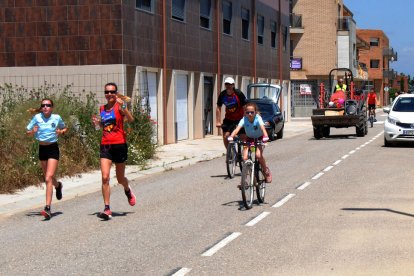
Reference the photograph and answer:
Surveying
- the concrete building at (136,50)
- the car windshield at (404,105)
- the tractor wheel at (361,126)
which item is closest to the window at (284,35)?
the concrete building at (136,50)

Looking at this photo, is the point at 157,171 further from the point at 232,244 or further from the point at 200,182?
the point at 232,244

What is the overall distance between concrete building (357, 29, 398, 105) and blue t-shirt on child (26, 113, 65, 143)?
104 metres

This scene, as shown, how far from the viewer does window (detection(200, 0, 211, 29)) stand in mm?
32375

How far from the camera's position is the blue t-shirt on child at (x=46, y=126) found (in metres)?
11.0

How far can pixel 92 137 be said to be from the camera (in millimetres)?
18188

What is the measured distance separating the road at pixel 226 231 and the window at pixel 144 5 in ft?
35.6

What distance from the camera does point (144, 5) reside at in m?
25.9

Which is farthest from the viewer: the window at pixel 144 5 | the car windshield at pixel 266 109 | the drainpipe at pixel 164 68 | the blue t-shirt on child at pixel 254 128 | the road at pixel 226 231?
the car windshield at pixel 266 109

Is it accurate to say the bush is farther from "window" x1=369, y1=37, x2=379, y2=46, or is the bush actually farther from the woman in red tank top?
"window" x1=369, y1=37, x2=379, y2=46

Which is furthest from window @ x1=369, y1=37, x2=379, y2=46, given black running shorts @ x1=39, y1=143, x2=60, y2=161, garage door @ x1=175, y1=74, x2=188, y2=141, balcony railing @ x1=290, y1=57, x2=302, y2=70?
black running shorts @ x1=39, y1=143, x2=60, y2=161

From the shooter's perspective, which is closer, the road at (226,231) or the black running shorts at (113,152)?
the road at (226,231)

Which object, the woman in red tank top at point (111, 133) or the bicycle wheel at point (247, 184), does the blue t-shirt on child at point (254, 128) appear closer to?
the bicycle wheel at point (247, 184)

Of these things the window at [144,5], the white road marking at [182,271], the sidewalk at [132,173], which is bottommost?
the sidewalk at [132,173]

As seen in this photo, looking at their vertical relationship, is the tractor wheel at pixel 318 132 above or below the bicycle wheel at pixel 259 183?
below
